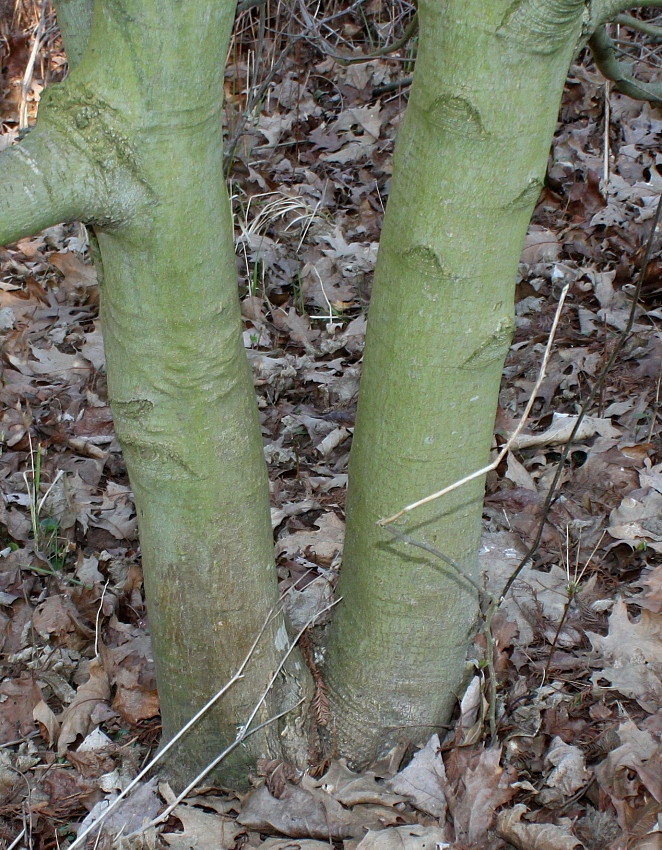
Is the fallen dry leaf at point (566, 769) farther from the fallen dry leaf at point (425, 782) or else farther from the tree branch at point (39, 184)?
the tree branch at point (39, 184)

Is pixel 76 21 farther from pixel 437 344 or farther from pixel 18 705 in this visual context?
pixel 18 705

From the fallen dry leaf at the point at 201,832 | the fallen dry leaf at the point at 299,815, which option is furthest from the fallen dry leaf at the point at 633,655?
the fallen dry leaf at the point at 201,832

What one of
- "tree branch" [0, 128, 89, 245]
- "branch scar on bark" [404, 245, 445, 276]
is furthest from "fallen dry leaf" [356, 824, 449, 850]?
"tree branch" [0, 128, 89, 245]

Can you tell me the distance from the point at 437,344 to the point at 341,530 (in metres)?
1.32

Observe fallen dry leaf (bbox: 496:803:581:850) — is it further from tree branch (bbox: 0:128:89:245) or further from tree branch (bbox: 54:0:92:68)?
tree branch (bbox: 54:0:92:68)

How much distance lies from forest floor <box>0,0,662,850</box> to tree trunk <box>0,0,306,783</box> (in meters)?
0.34

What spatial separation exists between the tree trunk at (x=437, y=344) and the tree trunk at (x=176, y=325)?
0.22 metres

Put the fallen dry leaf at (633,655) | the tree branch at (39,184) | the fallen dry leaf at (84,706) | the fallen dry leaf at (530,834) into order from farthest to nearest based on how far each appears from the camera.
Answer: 1. the fallen dry leaf at (84,706)
2. the fallen dry leaf at (633,655)
3. the fallen dry leaf at (530,834)
4. the tree branch at (39,184)

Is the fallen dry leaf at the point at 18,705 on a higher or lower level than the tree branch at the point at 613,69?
lower

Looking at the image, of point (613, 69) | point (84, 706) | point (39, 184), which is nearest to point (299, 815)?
point (84, 706)

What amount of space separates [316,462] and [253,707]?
1.30m

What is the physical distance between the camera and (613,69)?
176 cm

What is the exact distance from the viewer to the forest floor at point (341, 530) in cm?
164

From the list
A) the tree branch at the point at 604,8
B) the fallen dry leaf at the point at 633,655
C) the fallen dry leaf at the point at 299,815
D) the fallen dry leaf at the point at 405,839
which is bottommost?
the fallen dry leaf at the point at 299,815
